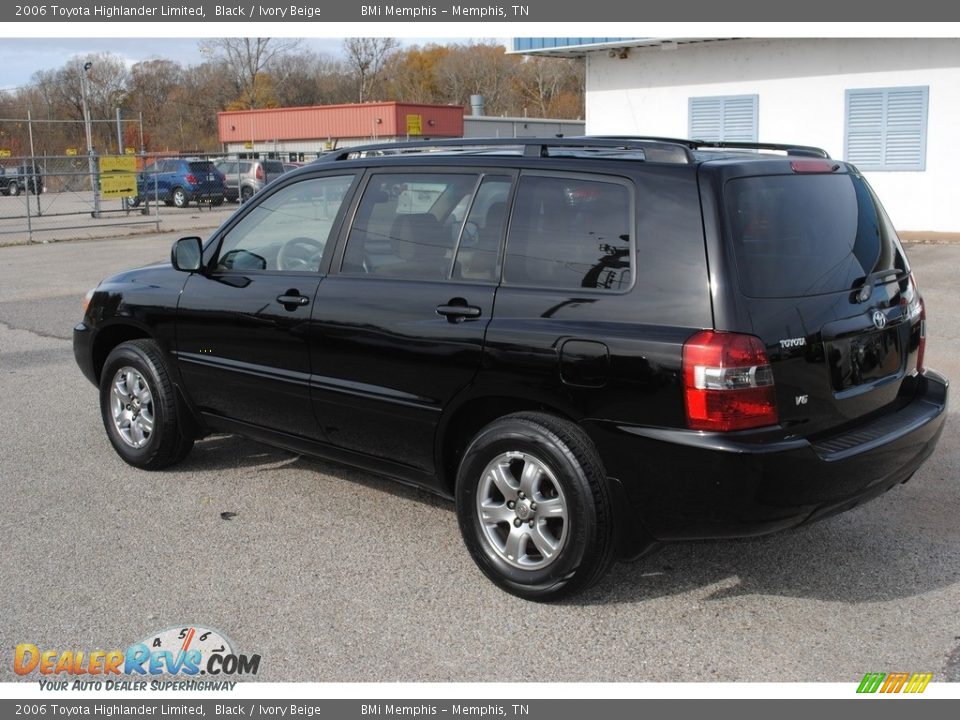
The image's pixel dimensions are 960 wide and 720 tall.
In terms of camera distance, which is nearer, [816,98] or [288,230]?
[288,230]

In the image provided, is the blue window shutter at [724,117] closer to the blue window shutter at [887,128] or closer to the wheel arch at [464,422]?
the blue window shutter at [887,128]

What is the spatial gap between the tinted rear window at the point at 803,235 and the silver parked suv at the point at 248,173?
29302 mm

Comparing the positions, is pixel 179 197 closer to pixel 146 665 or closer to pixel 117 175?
pixel 117 175

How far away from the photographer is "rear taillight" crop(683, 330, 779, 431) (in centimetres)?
362

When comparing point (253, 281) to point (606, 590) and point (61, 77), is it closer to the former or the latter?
point (606, 590)

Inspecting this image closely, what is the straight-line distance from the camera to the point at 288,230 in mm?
5305

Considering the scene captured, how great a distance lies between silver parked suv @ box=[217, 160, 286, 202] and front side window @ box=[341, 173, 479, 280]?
28191mm

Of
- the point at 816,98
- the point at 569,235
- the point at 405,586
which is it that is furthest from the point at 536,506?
the point at 816,98

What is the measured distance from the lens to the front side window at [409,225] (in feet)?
14.9

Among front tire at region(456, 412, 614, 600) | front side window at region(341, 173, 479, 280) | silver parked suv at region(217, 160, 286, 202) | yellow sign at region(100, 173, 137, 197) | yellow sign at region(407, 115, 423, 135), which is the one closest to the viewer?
front tire at region(456, 412, 614, 600)

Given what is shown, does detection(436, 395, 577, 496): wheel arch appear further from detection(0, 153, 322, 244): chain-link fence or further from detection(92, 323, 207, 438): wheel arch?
detection(0, 153, 322, 244): chain-link fence

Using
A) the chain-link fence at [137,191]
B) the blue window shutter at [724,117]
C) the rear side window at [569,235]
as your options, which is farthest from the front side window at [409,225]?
the chain-link fence at [137,191]

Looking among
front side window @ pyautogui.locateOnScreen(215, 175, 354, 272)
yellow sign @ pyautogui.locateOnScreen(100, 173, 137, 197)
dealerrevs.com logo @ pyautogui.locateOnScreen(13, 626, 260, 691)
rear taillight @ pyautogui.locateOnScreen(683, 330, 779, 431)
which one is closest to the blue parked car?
yellow sign @ pyautogui.locateOnScreen(100, 173, 137, 197)

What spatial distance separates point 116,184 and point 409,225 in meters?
22.2
